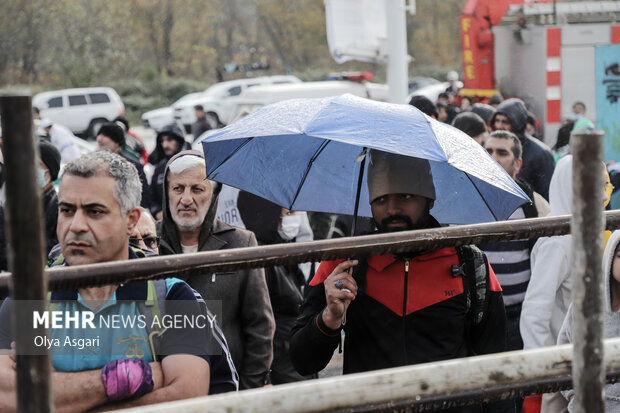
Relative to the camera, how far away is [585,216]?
181cm

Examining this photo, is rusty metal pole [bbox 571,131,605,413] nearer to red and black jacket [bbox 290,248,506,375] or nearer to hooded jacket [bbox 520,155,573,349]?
red and black jacket [bbox 290,248,506,375]

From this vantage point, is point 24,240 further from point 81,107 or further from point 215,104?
point 81,107

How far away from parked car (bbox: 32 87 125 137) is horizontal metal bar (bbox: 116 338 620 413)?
33.6 meters

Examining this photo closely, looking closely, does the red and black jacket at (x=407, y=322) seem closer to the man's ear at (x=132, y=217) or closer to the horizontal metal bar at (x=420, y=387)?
the man's ear at (x=132, y=217)

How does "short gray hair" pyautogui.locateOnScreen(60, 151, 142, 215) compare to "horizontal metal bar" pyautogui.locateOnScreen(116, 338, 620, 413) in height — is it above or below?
above

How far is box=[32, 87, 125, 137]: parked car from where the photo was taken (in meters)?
34.8

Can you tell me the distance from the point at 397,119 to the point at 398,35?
26.2ft

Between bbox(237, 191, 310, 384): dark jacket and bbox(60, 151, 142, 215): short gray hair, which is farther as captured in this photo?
bbox(237, 191, 310, 384): dark jacket

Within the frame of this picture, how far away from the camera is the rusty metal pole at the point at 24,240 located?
1.58 meters

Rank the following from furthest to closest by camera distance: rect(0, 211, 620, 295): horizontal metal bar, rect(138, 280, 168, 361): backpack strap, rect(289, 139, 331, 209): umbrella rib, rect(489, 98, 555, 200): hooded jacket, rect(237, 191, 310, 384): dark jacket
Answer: rect(489, 98, 555, 200): hooded jacket < rect(237, 191, 310, 384): dark jacket < rect(289, 139, 331, 209): umbrella rib < rect(138, 280, 168, 361): backpack strap < rect(0, 211, 620, 295): horizontal metal bar

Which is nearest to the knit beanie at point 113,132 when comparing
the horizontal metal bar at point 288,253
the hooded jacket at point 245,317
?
the hooded jacket at point 245,317

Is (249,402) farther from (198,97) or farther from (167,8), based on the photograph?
(167,8)

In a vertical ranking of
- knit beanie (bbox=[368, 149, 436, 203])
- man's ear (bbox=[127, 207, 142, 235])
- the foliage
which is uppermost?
the foliage

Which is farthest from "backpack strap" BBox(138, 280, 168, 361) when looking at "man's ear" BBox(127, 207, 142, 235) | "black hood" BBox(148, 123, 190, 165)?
"black hood" BBox(148, 123, 190, 165)
